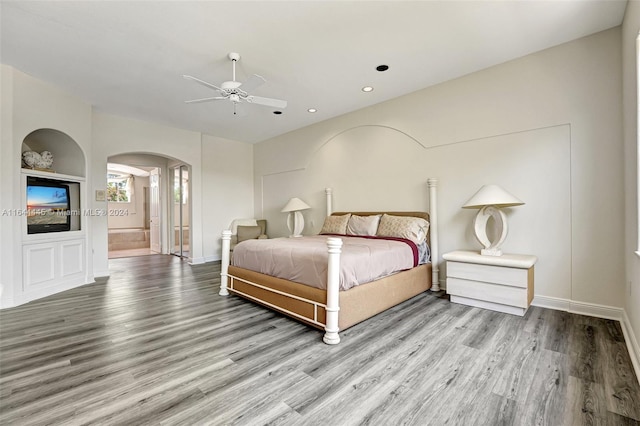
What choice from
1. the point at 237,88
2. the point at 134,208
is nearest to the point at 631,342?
the point at 237,88

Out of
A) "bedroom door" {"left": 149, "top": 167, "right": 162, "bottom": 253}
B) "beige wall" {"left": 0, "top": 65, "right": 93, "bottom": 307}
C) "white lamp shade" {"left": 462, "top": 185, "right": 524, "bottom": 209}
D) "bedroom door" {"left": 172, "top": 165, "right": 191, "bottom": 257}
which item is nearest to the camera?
"white lamp shade" {"left": 462, "top": 185, "right": 524, "bottom": 209}

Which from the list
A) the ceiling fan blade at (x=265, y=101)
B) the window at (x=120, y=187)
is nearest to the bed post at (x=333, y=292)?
the ceiling fan blade at (x=265, y=101)

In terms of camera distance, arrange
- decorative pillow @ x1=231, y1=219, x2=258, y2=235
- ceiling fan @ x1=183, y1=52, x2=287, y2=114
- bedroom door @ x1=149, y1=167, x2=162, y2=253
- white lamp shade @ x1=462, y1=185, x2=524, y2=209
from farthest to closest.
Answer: bedroom door @ x1=149, y1=167, x2=162, y2=253
decorative pillow @ x1=231, y1=219, x2=258, y2=235
white lamp shade @ x1=462, y1=185, x2=524, y2=209
ceiling fan @ x1=183, y1=52, x2=287, y2=114

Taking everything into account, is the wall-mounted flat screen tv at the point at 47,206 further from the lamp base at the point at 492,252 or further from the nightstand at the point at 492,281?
the lamp base at the point at 492,252

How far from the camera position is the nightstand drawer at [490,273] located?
116 inches

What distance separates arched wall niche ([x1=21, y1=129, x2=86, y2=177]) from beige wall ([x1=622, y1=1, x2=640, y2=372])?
6.48 m

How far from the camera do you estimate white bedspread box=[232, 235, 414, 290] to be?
270 centimetres

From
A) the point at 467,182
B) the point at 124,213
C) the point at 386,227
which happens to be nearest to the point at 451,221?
the point at 467,182

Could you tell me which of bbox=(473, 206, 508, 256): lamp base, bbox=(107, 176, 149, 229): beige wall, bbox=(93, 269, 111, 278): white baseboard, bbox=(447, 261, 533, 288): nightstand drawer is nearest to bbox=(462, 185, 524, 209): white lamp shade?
bbox=(473, 206, 508, 256): lamp base

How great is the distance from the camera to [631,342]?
7.31 feet

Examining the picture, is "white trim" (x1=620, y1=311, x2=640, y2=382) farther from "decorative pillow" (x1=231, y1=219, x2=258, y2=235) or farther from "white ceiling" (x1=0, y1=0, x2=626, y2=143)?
"decorative pillow" (x1=231, y1=219, x2=258, y2=235)

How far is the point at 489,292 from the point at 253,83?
11.1 ft

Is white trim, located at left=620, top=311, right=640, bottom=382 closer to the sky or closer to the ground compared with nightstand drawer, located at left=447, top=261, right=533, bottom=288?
closer to the ground

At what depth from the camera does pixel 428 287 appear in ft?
12.8
